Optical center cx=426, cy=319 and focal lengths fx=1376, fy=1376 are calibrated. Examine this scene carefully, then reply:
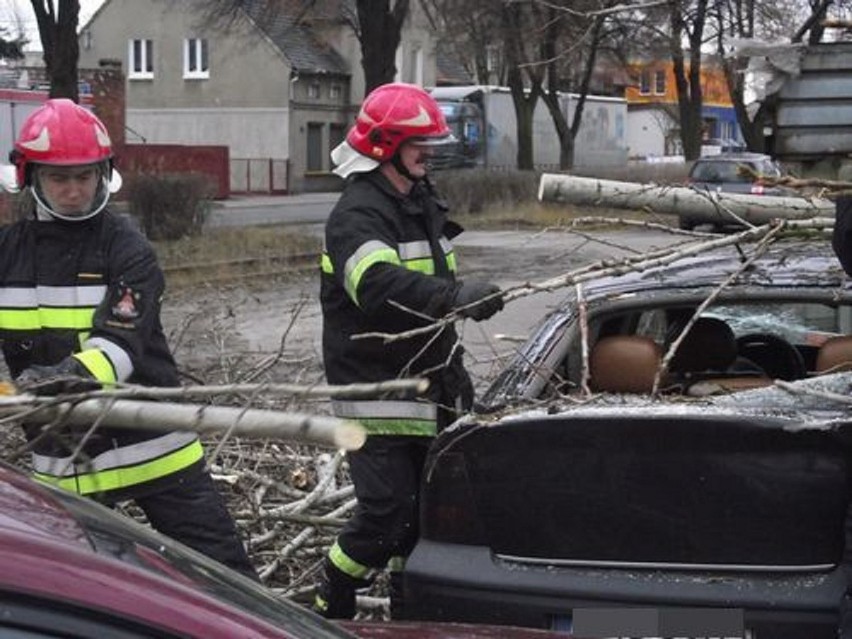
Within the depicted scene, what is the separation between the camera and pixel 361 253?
4258 millimetres

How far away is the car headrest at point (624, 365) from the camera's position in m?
4.20

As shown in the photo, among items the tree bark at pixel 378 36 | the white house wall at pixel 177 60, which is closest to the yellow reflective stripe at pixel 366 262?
the tree bark at pixel 378 36

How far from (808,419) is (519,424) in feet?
2.37

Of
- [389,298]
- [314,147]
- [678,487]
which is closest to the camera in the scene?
[678,487]

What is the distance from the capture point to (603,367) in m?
4.25

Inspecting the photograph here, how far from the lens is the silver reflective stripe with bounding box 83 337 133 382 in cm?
358

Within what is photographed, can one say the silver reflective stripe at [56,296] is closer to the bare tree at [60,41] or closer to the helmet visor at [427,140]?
the helmet visor at [427,140]

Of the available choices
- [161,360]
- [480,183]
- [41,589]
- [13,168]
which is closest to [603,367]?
[161,360]

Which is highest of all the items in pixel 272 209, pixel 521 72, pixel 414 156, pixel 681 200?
pixel 521 72

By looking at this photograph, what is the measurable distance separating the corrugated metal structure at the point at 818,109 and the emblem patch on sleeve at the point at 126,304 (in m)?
2.92

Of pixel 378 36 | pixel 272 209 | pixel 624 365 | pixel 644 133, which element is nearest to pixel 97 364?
pixel 624 365

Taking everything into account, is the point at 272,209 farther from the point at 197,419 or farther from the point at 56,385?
the point at 197,419

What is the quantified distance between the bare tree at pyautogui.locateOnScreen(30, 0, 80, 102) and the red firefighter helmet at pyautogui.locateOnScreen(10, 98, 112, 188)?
15120 mm

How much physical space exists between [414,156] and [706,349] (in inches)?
47.1
